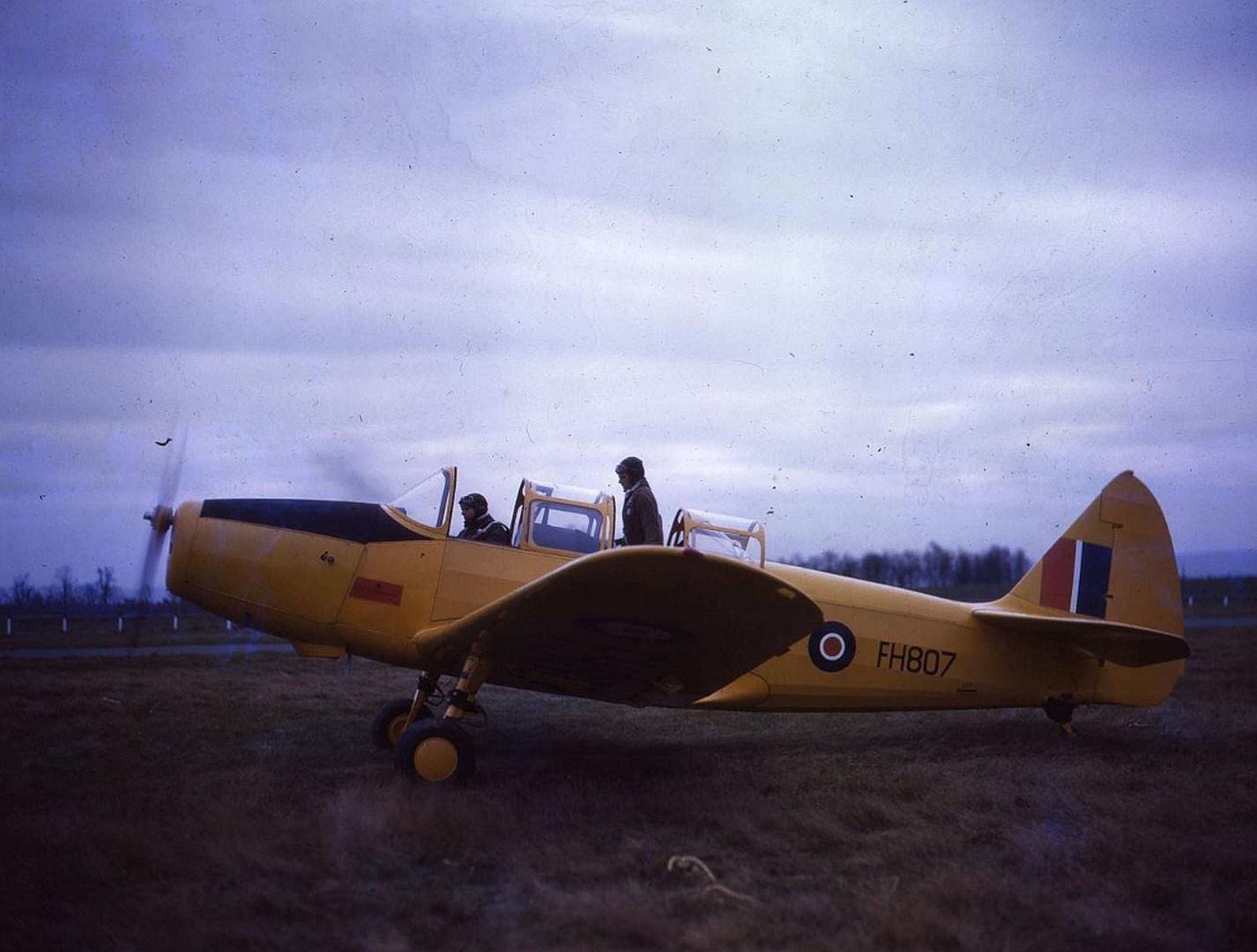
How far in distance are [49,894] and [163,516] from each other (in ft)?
11.3

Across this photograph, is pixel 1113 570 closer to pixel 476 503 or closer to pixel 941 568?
pixel 476 503

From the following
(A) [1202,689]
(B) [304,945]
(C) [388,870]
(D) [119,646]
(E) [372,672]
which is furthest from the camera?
(D) [119,646]

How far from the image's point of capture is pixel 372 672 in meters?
12.9

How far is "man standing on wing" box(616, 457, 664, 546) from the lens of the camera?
6.82m

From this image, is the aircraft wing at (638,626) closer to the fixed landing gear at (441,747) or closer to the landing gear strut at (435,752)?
the fixed landing gear at (441,747)

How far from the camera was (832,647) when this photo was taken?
746 cm

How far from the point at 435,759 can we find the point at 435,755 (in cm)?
3

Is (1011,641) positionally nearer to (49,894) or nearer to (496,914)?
(496,914)

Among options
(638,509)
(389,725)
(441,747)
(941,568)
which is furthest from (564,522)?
(941,568)

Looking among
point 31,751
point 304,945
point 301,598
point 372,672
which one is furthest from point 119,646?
point 304,945

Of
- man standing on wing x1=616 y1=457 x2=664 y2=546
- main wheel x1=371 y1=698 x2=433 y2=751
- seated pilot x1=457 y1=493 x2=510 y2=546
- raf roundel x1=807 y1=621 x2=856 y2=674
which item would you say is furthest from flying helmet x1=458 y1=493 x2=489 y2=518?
raf roundel x1=807 y1=621 x2=856 y2=674

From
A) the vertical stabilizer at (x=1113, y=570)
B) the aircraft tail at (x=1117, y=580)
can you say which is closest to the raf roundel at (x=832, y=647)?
the aircraft tail at (x=1117, y=580)

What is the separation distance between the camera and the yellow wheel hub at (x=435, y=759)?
592 cm

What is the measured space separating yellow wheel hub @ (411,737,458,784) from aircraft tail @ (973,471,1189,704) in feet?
14.7
